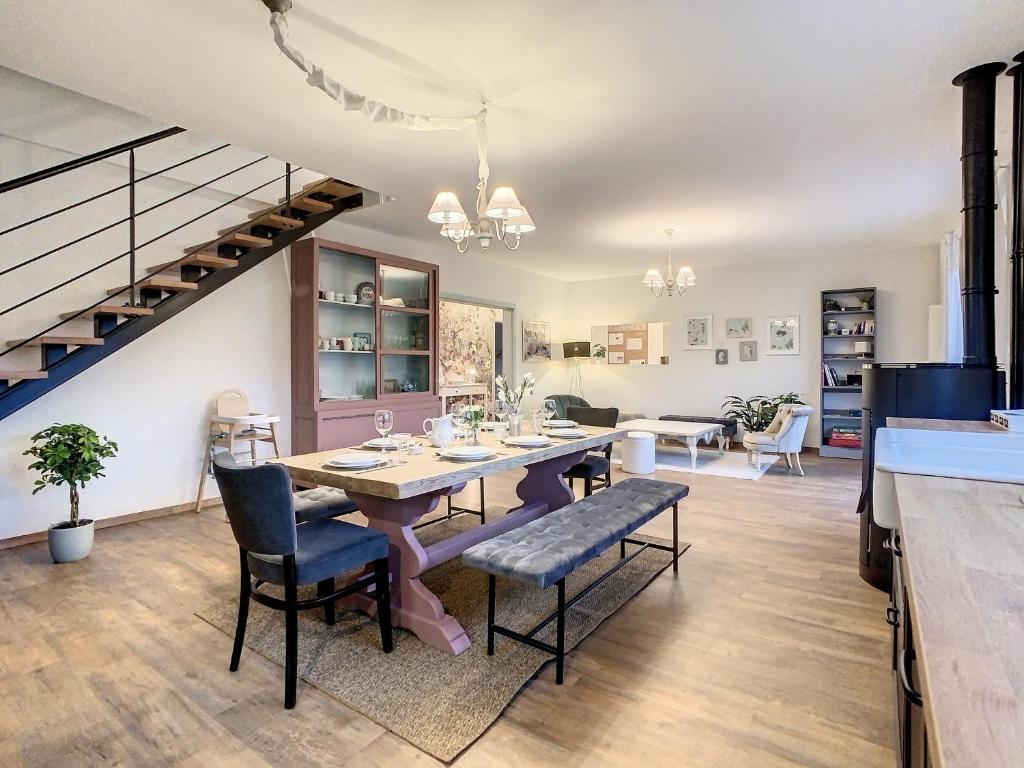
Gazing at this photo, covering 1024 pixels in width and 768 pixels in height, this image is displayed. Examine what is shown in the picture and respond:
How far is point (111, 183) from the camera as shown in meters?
3.89

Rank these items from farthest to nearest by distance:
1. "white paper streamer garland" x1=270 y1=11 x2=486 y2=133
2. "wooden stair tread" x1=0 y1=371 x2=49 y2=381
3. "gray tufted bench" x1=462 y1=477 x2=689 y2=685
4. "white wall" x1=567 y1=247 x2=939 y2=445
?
"white wall" x1=567 y1=247 x2=939 y2=445
"wooden stair tread" x1=0 y1=371 x2=49 y2=381
"white paper streamer garland" x1=270 y1=11 x2=486 y2=133
"gray tufted bench" x1=462 y1=477 x2=689 y2=685

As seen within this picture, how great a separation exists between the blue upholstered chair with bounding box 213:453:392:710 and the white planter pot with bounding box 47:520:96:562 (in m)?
1.86

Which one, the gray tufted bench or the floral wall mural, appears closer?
the gray tufted bench

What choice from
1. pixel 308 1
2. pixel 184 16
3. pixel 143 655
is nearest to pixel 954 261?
pixel 308 1

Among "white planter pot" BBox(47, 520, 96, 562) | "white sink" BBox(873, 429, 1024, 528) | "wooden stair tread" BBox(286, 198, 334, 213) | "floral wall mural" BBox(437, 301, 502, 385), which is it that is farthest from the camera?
"floral wall mural" BBox(437, 301, 502, 385)

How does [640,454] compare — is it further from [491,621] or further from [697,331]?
[491,621]

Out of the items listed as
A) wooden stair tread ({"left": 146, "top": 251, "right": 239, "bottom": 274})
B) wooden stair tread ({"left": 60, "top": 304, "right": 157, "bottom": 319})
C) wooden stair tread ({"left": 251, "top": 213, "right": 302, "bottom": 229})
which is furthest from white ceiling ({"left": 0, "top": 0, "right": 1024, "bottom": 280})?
wooden stair tread ({"left": 60, "top": 304, "right": 157, "bottom": 319})

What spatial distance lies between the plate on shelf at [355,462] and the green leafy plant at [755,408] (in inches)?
230

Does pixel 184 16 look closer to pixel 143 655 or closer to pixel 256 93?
pixel 256 93

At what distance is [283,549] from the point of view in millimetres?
1934

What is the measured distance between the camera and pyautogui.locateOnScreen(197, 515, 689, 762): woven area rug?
5.91 ft

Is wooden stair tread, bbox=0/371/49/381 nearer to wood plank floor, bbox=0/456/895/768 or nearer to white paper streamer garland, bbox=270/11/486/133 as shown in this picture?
wood plank floor, bbox=0/456/895/768

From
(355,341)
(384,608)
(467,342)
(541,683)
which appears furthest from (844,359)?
(384,608)

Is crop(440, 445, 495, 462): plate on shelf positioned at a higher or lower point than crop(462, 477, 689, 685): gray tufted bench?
higher
